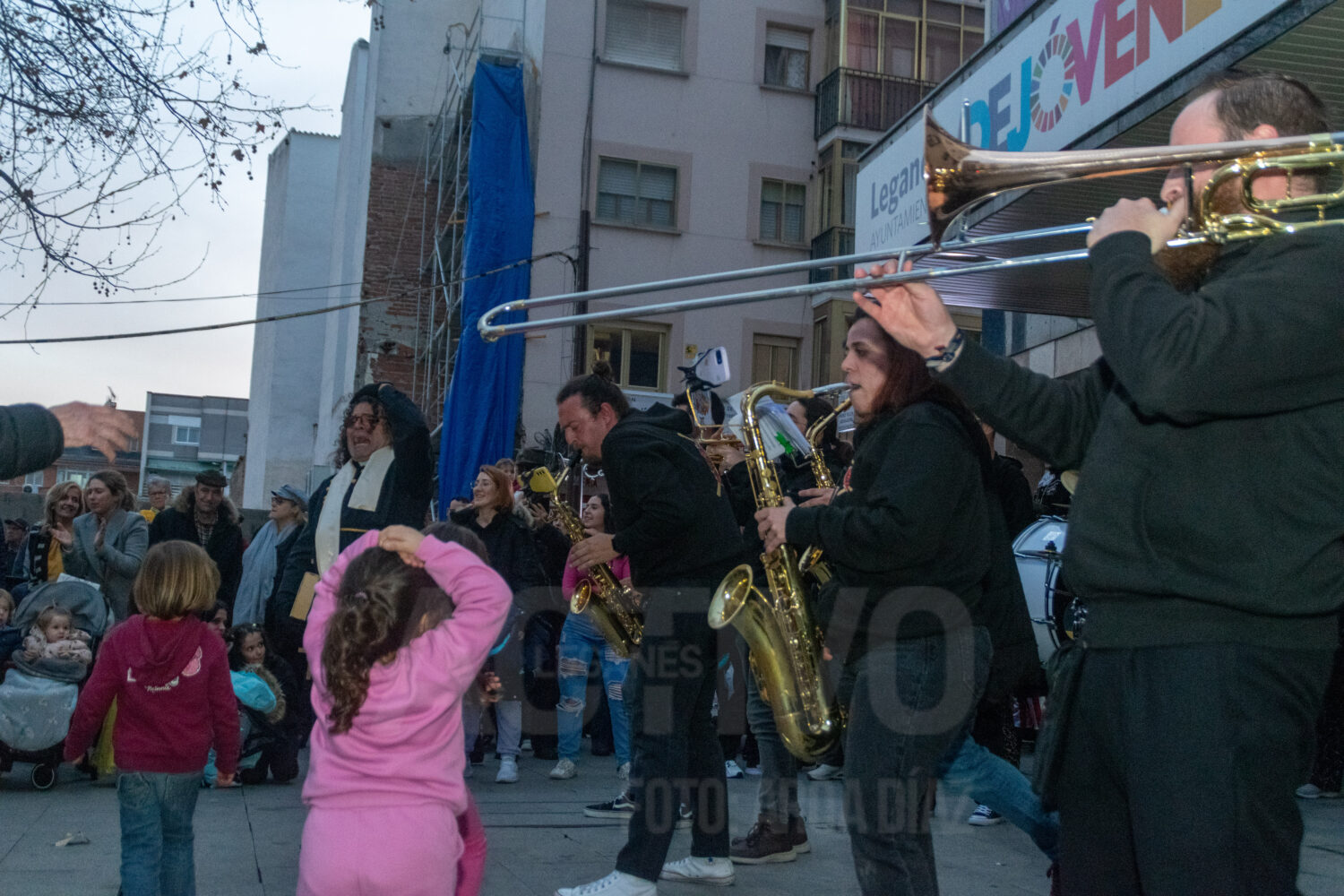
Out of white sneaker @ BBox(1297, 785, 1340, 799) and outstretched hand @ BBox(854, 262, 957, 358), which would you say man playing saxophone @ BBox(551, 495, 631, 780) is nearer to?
white sneaker @ BBox(1297, 785, 1340, 799)

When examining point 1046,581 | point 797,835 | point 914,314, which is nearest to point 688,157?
point 1046,581

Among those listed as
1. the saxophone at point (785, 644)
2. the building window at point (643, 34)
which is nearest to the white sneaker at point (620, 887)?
the saxophone at point (785, 644)

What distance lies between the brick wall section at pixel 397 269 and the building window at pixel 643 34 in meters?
6.22

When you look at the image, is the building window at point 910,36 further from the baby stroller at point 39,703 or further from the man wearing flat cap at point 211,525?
the baby stroller at point 39,703

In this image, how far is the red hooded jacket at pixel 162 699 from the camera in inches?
155

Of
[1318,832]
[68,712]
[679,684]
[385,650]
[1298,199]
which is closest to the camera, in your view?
[1298,199]

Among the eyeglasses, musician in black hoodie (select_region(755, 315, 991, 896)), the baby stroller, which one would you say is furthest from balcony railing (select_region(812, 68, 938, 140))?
musician in black hoodie (select_region(755, 315, 991, 896))

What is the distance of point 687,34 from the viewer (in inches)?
859

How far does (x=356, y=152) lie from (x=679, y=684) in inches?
1085

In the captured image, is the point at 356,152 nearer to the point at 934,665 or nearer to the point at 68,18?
the point at 68,18

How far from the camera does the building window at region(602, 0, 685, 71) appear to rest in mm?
21438

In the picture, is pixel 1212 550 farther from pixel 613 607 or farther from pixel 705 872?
pixel 613 607

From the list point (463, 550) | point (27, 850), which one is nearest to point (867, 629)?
point (463, 550)

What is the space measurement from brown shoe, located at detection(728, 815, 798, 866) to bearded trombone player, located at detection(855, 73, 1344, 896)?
2.97m
